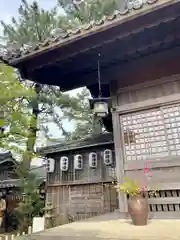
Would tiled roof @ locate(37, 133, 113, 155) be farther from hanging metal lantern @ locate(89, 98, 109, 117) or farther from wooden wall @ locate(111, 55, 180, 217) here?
hanging metal lantern @ locate(89, 98, 109, 117)

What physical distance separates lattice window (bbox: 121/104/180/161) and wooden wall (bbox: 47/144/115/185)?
625cm

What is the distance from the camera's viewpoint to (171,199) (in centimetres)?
392

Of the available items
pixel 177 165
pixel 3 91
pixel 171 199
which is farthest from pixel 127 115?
pixel 3 91

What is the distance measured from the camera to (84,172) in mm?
11828

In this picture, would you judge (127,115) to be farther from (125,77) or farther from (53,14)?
(53,14)

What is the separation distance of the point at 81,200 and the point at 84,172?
139cm

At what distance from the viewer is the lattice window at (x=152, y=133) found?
4.22m

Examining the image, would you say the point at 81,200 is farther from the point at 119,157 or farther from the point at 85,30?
the point at 85,30

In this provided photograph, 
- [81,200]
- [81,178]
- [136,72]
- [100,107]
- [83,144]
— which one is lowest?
[81,200]

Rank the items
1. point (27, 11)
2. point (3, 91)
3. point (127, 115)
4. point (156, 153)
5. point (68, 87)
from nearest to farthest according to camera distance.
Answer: point (156, 153) → point (127, 115) → point (3, 91) → point (68, 87) → point (27, 11)

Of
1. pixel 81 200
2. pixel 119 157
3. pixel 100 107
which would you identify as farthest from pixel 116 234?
pixel 81 200

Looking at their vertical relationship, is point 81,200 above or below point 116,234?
below

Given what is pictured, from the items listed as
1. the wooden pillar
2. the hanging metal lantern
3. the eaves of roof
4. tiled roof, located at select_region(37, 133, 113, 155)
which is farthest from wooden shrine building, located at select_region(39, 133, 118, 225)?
the eaves of roof

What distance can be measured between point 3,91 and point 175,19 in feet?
12.3
